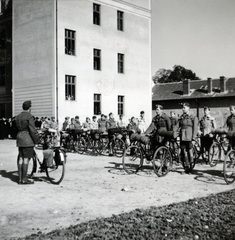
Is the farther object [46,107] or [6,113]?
[6,113]

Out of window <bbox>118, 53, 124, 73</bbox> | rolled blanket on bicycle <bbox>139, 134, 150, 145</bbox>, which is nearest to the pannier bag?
rolled blanket on bicycle <bbox>139, 134, 150, 145</bbox>

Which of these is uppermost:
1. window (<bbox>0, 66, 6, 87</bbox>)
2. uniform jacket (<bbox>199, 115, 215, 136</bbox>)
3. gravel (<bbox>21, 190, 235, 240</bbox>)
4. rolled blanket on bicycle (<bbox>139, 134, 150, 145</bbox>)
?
window (<bbox>0, 66, 6, 87</bbox>)

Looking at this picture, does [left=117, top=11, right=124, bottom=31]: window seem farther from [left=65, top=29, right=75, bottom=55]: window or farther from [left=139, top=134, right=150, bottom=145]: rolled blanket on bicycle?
[left=139, top=134, right=150, bottom=145]: rolled blanket on bicycle

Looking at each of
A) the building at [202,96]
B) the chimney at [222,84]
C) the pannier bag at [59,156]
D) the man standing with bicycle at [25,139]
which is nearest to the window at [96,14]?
the man standing with bicycle at [25,139]

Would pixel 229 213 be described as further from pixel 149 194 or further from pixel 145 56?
pixel 145 56

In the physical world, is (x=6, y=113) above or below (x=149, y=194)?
above

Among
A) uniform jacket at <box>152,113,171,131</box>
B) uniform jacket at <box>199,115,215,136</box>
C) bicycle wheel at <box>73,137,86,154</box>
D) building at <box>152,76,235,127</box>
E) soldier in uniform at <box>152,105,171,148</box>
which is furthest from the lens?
building at <box>152,76,235,127</box>

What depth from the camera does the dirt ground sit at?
5.18 metres

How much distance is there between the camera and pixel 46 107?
83.4ft

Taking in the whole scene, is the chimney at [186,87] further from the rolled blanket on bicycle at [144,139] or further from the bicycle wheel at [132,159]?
the rolled blanket on bicycle at [144,139]

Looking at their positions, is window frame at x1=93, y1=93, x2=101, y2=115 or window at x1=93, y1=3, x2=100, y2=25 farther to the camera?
window at x1=93, y1=3, x2=100, y2=25

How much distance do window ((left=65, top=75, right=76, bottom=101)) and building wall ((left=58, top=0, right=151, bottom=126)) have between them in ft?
1.06

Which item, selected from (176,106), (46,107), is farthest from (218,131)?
(176,106)

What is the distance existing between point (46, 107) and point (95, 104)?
164 inches
